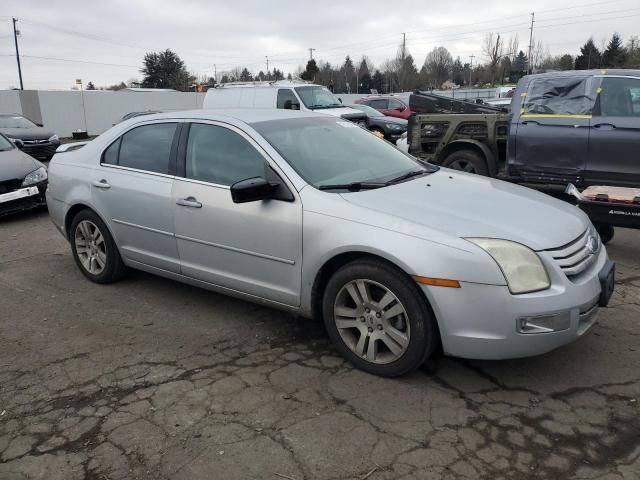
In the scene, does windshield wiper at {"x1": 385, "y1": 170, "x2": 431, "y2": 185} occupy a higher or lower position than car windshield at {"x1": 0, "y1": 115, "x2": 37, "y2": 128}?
higher

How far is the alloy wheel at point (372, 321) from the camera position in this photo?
10.8 ft

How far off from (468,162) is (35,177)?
6.49m

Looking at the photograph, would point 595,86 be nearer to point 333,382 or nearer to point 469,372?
point 469,372

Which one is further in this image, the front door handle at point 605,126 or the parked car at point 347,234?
the front door handle at point 605,126

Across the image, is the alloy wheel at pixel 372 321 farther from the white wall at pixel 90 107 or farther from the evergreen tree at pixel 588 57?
the evergreen tree at pixel 588 57

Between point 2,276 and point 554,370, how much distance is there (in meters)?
5.20

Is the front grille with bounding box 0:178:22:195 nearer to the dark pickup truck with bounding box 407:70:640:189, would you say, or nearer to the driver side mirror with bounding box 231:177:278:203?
the driver side mirror with bounding box 231:177:278:203

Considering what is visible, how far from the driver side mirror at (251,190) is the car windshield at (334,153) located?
27 centimetres

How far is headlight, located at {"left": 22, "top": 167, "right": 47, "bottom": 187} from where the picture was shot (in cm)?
825

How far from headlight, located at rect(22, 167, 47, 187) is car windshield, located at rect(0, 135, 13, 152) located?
2.71ft

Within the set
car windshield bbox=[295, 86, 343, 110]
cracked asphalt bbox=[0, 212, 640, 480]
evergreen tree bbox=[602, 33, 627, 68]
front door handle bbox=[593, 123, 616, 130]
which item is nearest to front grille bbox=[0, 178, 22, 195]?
cracked asphalt bbox=[0, 212, 640, 480]

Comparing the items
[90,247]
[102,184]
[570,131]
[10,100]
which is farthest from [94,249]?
[10,100]

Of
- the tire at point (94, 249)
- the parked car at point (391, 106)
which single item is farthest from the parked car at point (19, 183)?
the parked car at point (391, 106)

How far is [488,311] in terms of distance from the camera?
3008 millimetres
